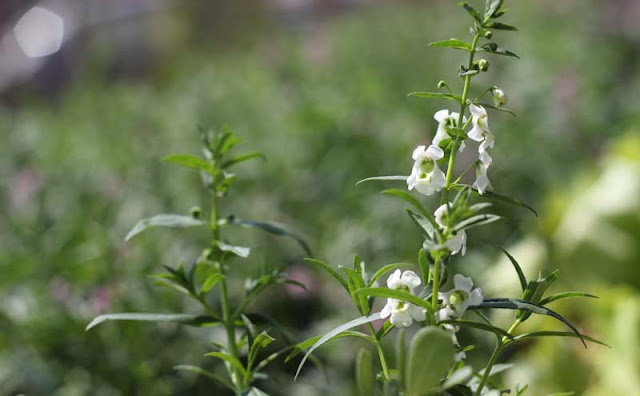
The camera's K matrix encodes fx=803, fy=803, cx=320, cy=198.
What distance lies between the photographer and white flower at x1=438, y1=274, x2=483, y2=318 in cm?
35

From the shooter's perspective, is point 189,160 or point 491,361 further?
point 189,160

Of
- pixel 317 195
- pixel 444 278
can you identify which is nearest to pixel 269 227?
pixel 444 278

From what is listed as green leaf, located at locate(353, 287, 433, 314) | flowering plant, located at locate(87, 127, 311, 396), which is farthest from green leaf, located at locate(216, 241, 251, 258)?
green leaf, located at locate(353, 287, 433, 314)

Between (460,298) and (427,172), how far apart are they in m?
0.06

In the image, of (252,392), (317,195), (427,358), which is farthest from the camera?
(317,195)

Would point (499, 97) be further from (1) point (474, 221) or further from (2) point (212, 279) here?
(2) point (212, 279)

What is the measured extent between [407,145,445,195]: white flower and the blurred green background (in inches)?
10.2

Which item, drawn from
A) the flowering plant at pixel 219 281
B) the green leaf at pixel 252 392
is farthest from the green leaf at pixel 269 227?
the green leaf at pixel 252 392

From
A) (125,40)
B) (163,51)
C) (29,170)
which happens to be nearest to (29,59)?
(125,40)

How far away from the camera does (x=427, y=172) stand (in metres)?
0.36

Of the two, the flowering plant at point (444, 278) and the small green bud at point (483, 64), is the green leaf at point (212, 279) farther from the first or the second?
the small green bud at point (483, 64)

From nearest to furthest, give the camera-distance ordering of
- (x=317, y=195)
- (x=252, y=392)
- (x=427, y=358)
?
1. (x=427, y=358)
2. (x=252, y=392)
3. (x=317, y=195)

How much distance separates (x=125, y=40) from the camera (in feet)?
11.7

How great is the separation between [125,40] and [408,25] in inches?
59.2
